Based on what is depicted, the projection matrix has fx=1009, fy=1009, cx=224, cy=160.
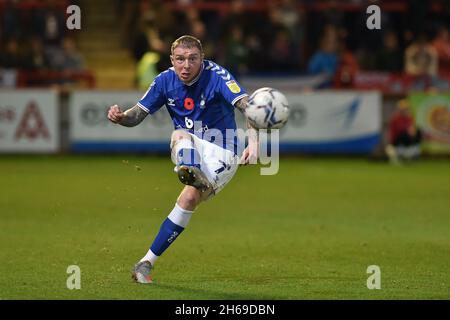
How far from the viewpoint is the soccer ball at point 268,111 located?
316 inches

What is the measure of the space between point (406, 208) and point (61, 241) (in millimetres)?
5167

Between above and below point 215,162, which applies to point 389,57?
above

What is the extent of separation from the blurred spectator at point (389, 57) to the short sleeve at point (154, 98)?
1291 centimetres

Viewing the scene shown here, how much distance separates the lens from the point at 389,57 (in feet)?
69.5

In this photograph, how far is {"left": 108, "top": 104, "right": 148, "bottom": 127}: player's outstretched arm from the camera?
8562mm

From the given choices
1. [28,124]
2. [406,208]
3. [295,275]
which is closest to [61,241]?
[295,275]

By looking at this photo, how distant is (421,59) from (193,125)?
1315cm

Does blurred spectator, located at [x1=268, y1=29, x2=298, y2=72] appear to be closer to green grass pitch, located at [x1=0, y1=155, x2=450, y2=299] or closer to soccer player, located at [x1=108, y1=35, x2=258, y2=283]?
green grass pitch, located at [x1=0, y1=155, x2=450, y2=299]

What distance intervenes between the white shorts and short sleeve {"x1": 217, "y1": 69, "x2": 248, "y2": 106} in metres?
0.43

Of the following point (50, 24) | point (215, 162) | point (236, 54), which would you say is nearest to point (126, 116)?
point (215, 162)

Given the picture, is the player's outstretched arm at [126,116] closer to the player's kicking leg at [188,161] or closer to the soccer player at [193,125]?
the soccer player at [193,125]

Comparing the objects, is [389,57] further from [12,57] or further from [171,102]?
[171,102]

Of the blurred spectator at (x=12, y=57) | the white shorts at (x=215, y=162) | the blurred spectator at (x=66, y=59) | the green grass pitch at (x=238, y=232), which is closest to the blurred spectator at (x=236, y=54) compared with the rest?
the green grass pitch at (x=238, y=232)

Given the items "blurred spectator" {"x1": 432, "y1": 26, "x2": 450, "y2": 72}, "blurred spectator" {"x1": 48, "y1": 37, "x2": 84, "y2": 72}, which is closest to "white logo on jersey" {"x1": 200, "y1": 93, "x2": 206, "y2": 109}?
"blurred spectator" {"x1": 48, "y1": 37, "x2": 84, "y2": 72}
